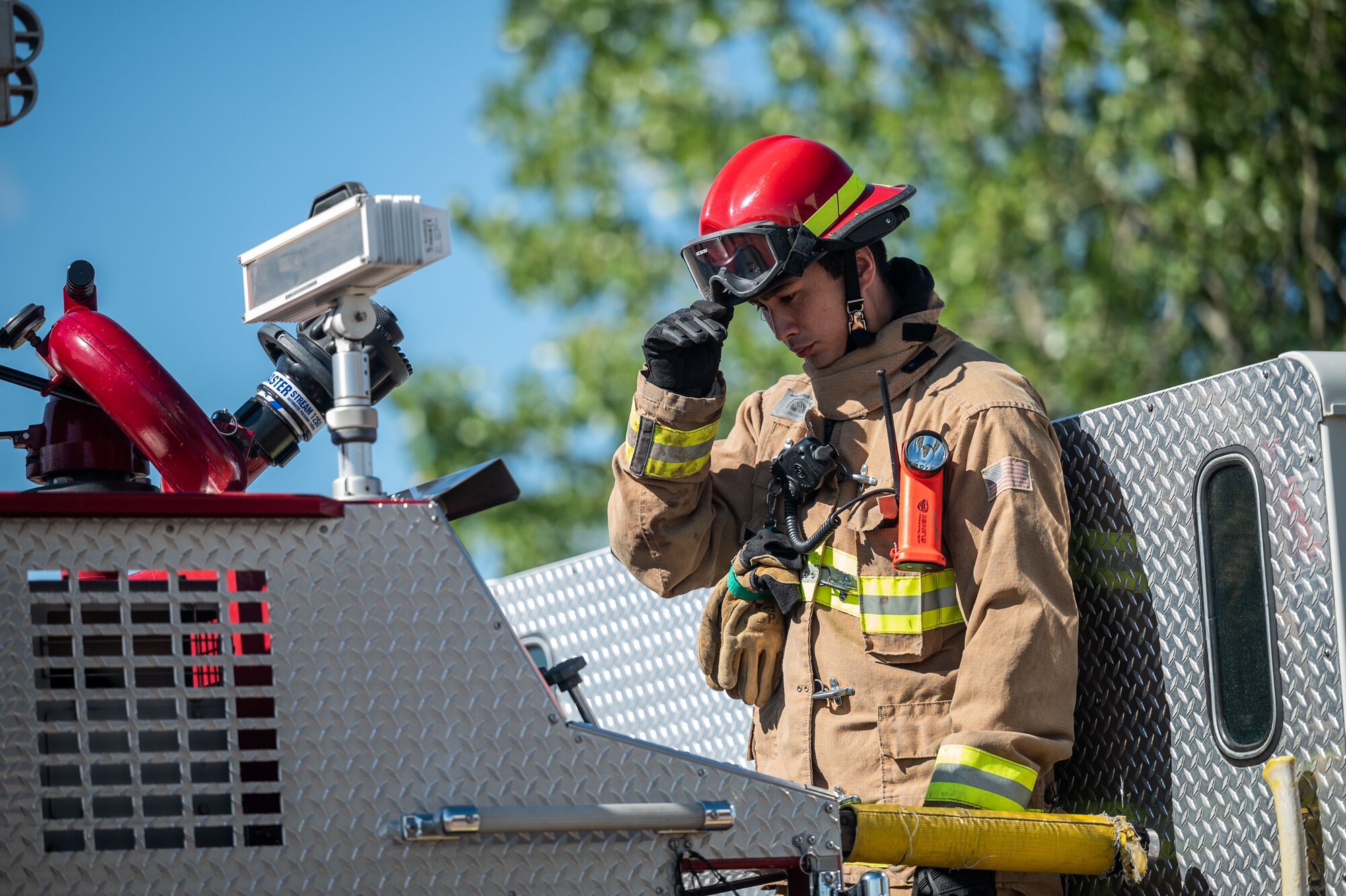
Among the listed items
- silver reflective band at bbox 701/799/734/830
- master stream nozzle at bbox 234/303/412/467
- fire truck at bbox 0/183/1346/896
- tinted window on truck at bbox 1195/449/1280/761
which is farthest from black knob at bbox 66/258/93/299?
tinted window on truck at bbox 1195/449/1280/761

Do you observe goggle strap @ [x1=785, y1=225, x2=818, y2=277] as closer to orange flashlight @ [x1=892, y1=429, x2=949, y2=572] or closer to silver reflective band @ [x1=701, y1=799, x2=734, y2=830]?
orange flashlight @ [x1=892, y1=429, x2=949, y2=572]

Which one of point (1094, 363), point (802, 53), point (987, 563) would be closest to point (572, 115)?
point (802, 53)

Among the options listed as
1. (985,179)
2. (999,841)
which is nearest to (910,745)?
(999,841)

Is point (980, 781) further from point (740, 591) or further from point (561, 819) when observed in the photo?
point (561, 819)

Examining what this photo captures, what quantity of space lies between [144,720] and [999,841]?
1363 mm

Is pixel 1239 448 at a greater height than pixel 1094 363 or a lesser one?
lesser

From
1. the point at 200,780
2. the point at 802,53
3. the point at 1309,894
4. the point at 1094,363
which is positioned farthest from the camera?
the point at 802,53

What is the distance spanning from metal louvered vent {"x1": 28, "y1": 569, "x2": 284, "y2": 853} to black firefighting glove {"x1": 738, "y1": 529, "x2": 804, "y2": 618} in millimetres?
1289

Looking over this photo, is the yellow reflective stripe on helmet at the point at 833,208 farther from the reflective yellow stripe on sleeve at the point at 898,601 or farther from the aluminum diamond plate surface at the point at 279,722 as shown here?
the aluminum diamond plate surface at the point at 279,722

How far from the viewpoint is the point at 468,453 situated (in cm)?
1270

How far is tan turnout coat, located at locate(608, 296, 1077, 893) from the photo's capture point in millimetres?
2863

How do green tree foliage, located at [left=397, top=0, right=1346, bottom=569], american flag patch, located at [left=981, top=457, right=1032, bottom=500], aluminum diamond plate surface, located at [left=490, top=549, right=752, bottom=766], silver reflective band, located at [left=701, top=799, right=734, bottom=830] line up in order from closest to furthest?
silver reflective band, located at [left=701, top=799, right=734, bottom=830], american flag patch, located at [left=981, top=457, right=1032, bottom=500], aluminum diamond plate surface, located at [left=490, top=549, right=752, bottom=766], green tree foliage, located at [left=397, top=0, right=1346, bottom=569]

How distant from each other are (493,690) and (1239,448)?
4.82 ft

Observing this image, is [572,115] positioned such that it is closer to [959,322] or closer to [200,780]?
[959,322]
